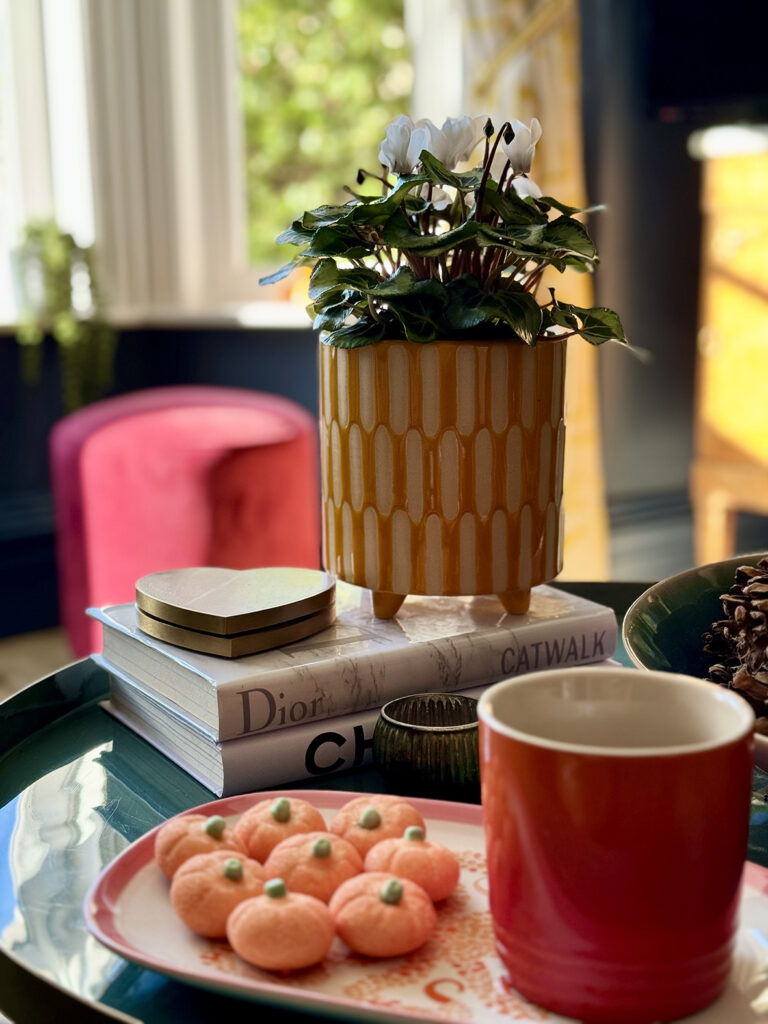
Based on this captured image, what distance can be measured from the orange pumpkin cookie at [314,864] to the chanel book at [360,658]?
0.18 meters

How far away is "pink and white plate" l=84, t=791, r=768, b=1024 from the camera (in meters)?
0.43

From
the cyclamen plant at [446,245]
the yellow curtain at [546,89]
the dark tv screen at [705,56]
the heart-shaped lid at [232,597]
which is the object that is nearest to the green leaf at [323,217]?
the cyclamen plant at [446,245]

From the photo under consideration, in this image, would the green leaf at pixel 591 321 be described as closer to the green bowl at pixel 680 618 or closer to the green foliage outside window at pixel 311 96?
the green bowl at pixel 680 618

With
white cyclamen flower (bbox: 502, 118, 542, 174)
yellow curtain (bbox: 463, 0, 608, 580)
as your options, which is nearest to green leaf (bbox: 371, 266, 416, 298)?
white cyclamen flower (bbox: 502, 118, 542, 174)

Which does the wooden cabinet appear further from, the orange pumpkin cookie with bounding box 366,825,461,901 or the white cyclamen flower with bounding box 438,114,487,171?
the orange pumpkin cookie with bounding box 366,825,461,901

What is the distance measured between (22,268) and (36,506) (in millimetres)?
648

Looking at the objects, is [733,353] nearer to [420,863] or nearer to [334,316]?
[334,316]

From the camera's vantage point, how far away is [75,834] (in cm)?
63

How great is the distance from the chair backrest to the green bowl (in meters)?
1.26

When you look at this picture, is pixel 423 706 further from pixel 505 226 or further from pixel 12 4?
pixel 12 4

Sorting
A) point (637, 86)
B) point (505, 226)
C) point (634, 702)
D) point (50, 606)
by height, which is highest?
point (637, 86)

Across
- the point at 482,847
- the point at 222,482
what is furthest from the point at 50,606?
the point at 482,847

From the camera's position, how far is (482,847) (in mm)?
564

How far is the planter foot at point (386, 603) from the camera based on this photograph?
0.80 metres
